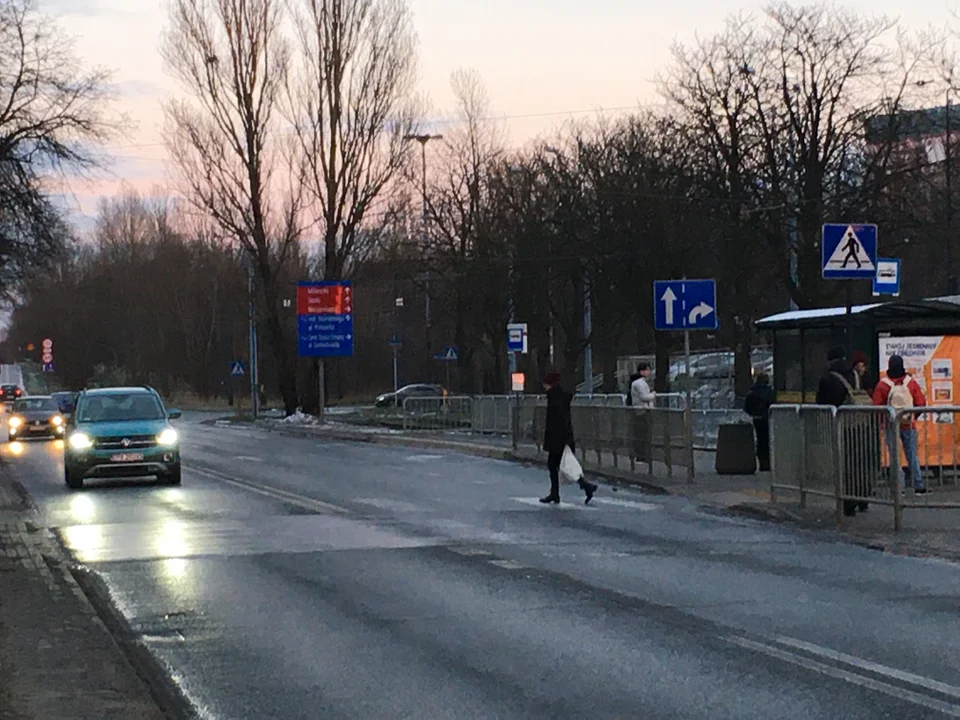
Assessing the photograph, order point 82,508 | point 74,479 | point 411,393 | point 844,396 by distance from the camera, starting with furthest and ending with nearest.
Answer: point 411,393, point 74,479, point 82,508, point 844,396

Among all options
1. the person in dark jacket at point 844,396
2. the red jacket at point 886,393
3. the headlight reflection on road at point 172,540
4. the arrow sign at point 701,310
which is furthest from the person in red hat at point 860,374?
the headlight reflection on road at point 172,540

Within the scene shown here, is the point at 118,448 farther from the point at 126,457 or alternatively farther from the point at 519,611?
the point at 519,611

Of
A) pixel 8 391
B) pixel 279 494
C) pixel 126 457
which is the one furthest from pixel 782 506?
pixel 8 391

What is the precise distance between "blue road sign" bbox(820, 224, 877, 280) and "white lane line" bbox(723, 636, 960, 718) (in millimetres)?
9153

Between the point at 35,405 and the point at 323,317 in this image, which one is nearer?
the point at 35,405

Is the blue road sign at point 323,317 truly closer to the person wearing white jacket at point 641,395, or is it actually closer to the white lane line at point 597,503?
the person wearing white jacket at point 641,395

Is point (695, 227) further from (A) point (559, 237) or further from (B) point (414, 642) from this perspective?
(B) point (414, 642)

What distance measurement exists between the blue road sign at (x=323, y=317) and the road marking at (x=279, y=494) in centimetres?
2428

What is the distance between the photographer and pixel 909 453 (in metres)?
16.1

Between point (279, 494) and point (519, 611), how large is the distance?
1203 centimetres

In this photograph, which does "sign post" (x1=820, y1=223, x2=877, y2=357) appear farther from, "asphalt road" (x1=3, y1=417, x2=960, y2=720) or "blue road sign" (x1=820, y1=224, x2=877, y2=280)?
"asphalt road" (x1=3, y1=417, x2=960, y2=720)

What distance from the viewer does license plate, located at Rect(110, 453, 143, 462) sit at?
965 inches

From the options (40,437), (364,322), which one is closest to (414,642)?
(40,437)

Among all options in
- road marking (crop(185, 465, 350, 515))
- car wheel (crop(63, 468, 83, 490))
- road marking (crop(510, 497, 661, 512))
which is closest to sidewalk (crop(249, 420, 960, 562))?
road marking (crop(510, 497, 661, 512))
